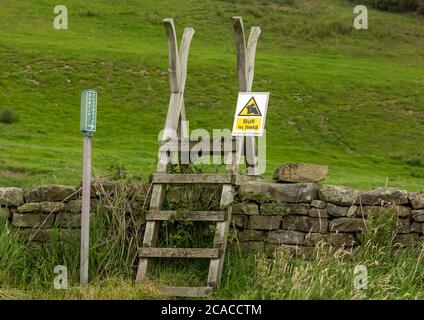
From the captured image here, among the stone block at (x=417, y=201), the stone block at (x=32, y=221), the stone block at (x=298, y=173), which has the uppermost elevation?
the stone block at (x=298, y=173)

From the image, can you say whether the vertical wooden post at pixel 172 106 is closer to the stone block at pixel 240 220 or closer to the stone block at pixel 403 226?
the stone block at pixel 240 220

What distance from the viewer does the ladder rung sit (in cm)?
1052

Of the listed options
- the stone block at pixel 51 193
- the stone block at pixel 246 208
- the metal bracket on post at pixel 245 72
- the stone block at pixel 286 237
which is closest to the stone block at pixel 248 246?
the stone block at pixel 286 237

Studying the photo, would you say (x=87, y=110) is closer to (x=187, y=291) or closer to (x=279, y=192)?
(x=187, y=291)

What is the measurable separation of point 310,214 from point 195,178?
1.60 metres

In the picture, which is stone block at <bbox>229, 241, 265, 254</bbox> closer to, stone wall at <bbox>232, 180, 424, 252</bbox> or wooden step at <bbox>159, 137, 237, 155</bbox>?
stone wall at <bbox>232, 180, 424, 252</bbox>

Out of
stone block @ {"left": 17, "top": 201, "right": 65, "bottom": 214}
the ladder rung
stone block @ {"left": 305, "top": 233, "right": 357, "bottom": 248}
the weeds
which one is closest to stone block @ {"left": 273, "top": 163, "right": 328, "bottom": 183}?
stone block @ {"left": 305, "top": 233, "right": 357, "bottom": 248}

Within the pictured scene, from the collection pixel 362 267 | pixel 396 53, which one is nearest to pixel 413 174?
pixel 362 267

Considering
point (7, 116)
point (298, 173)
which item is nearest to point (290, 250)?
point (298, 173)

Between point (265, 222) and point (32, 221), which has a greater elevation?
point (265, 222)

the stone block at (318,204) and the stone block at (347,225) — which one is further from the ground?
the stone block at (318,204)

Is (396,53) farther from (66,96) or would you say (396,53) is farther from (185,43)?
(185,43)

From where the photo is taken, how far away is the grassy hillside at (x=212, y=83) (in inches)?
1064

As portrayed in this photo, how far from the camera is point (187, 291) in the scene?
10.6m
